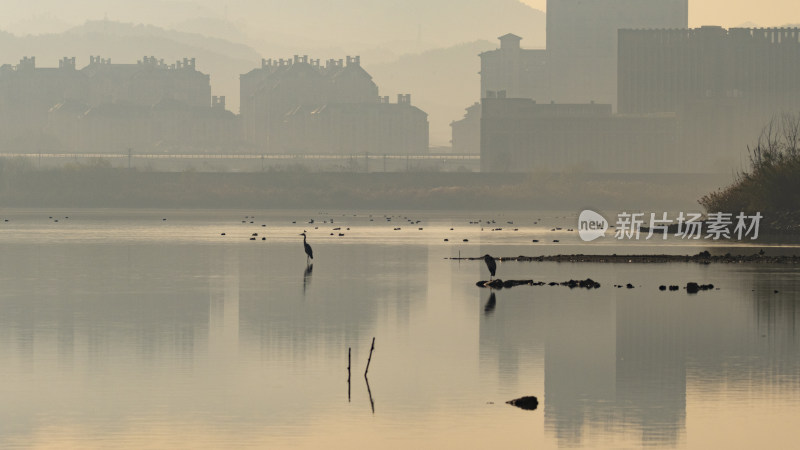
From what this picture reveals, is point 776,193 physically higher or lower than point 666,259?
higher

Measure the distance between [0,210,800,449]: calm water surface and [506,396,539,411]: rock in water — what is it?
24 cm

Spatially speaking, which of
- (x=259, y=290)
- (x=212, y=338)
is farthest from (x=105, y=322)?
(x=259, y=290)

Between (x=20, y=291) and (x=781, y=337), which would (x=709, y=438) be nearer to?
(x=781, y=337)

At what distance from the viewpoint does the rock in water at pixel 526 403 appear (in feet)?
84.5

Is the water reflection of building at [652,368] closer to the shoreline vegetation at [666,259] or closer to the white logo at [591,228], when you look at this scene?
the shoreline vegetation at [666,259]

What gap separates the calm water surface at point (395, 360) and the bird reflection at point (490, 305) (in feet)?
0.63

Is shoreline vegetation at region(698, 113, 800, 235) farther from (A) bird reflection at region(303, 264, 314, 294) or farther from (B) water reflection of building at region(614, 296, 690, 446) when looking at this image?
(B) water reflection of building at region(614, 296, 690, 446)

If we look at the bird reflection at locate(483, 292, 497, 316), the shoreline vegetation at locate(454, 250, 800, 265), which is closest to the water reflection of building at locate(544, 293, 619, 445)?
the bird reflection at locate(483, 292, 497, 316)

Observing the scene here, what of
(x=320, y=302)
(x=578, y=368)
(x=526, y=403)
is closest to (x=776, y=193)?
(x=320, y=302)

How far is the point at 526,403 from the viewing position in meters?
25.9

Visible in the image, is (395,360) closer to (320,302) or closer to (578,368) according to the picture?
(578,368)

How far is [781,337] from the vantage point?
3547cm

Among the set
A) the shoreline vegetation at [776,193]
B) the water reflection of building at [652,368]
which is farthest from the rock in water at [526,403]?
the shoreline vegetation at [776,193]

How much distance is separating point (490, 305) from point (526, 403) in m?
18.7
